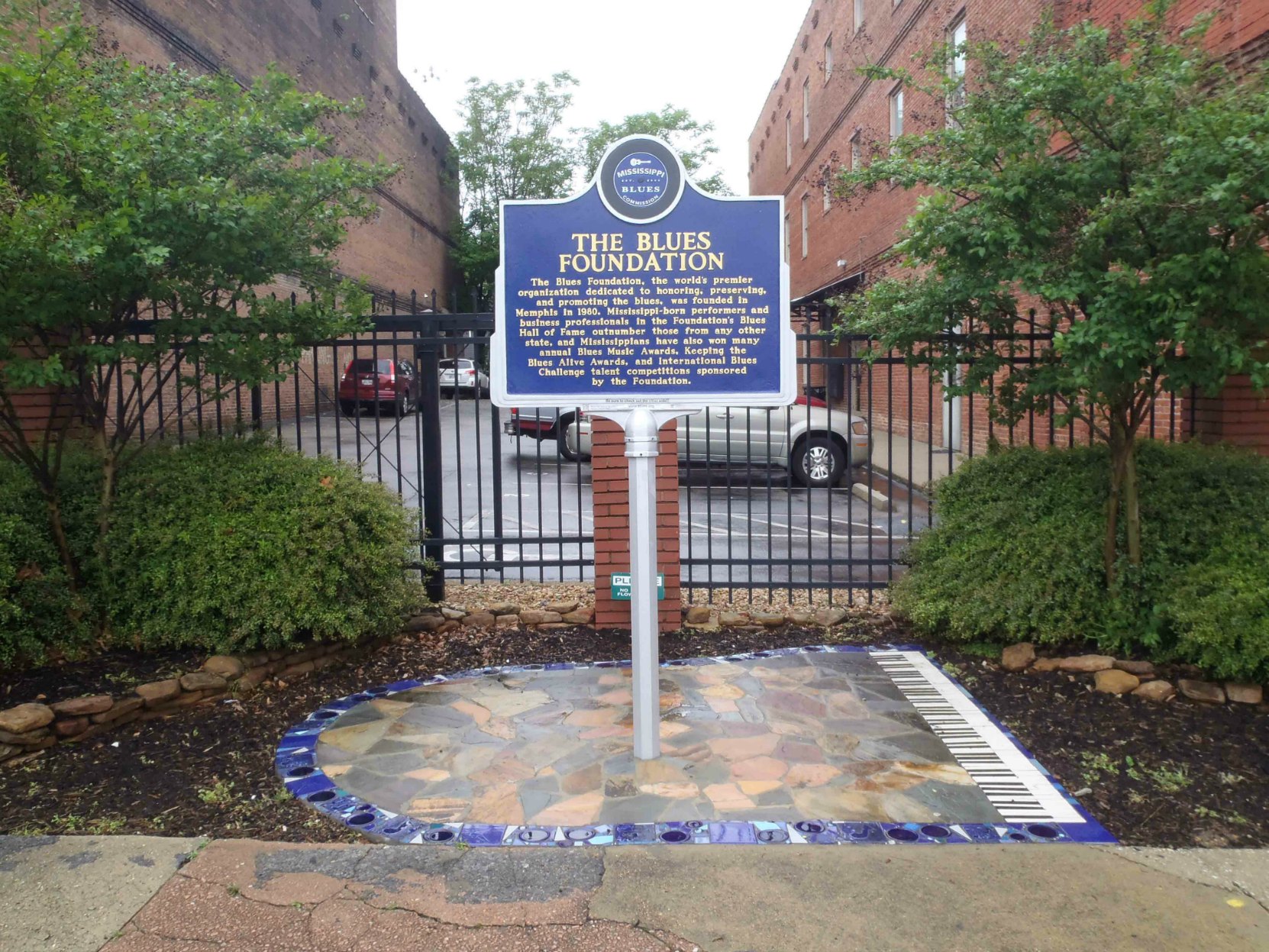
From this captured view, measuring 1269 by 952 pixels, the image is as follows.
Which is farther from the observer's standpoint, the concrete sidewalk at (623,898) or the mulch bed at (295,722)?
the mulch bed at (295,722)

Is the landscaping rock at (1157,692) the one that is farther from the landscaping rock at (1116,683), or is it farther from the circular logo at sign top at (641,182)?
the circular logo at sign top at (641,182)

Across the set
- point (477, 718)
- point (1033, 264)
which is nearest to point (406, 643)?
point (477, 718)

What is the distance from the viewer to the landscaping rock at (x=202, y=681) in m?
4.82

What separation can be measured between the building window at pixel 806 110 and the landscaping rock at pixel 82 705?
1053 inches

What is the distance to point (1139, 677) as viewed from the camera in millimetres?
4965

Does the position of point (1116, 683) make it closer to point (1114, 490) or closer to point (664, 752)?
point (1114, 490)

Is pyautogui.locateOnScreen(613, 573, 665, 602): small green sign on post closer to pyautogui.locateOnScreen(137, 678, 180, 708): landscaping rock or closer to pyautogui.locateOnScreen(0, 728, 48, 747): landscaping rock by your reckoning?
pyautogui.locateOnScreen(137, 678, 180, 708): landscaping rock

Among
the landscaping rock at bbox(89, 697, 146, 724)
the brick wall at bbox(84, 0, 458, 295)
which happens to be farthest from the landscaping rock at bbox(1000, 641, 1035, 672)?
the brick wall at bbox(84, 0, 458, 295)

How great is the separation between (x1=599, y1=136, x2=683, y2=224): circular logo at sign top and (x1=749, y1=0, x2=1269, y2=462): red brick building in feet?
7.00

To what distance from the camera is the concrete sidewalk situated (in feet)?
9.41

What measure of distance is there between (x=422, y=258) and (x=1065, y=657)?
3480 cm

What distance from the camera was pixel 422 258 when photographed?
121 ft

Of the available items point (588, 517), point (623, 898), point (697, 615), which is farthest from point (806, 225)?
point (623, 898)

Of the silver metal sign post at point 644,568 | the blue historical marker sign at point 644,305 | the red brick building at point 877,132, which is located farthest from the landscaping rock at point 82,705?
the red brick building at point 877,132
